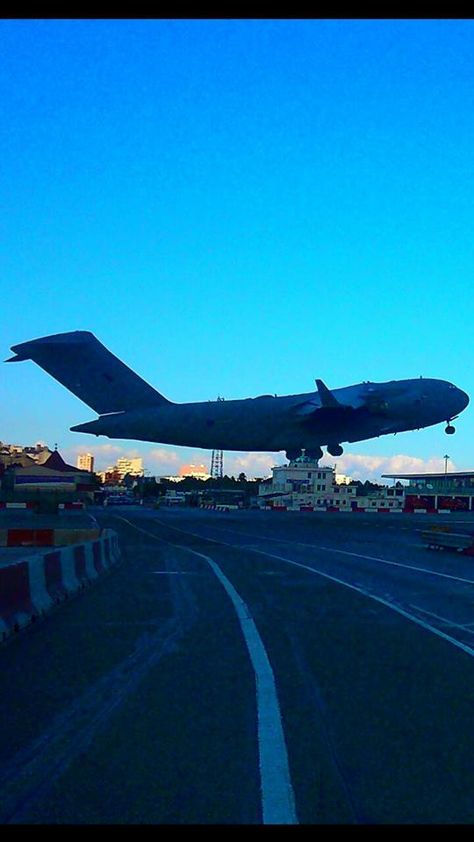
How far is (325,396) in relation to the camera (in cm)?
4591

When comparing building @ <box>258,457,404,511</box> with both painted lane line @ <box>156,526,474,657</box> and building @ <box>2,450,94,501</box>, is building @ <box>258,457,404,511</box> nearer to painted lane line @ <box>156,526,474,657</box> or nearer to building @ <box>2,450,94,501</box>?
building @ <box>2,450,94,501</box>

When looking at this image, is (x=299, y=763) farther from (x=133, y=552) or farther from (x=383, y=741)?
(x=133, y=552)

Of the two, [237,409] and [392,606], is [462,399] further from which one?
[392,606]

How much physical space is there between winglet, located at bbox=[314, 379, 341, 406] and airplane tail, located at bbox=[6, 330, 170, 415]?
8494 mm

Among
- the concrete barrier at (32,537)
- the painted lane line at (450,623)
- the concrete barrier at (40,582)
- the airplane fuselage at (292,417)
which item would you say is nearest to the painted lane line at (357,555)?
the airplane fuselage at (292,417)

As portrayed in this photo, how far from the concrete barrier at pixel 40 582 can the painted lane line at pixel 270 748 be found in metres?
2.76

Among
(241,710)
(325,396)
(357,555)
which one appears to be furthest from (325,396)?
(241,710)

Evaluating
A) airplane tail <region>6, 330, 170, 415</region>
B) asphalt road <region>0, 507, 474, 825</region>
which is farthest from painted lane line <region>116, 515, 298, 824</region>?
airplane tail <region>6, 330, 170, 415</region>

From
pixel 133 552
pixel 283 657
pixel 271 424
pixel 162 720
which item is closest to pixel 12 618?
pixel 283 657

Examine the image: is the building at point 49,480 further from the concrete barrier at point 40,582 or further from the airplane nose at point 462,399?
the concrete barrier at point 40,582

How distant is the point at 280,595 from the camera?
1559 centimetres

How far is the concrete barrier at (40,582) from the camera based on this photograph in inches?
428

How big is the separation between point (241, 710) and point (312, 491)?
10485 centimetres
